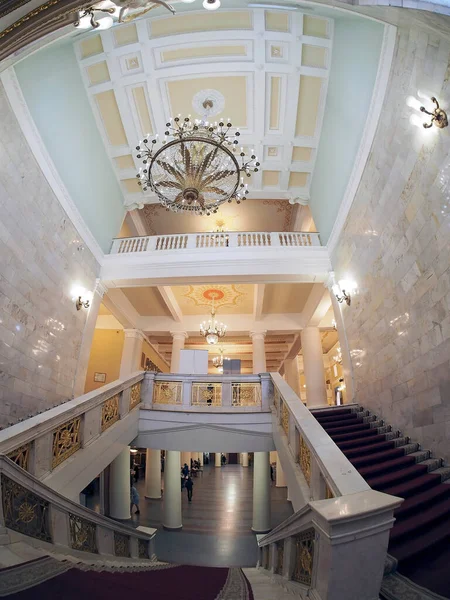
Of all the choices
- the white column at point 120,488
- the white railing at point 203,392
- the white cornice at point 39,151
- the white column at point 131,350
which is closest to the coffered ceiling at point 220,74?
the white cornice at point 39,151

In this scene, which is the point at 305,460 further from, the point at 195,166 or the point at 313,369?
the point at 313,369

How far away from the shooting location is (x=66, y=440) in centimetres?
392

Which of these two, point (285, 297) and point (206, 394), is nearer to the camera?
point (206, 394)

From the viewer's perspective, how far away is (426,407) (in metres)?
4.27

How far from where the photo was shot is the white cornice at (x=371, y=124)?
4.89 m

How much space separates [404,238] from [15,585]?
569 cm

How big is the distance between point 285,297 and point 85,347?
23.2 feet

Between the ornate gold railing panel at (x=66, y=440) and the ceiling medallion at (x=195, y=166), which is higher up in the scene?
the ceiling medallion at (x=195, y=166)

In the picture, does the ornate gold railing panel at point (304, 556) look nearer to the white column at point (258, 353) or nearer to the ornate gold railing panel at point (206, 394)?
the ornate gold railing panel at point (206, 394)

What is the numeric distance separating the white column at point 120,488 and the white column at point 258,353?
18.8 feet

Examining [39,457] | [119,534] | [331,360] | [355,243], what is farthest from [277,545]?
[331,360]

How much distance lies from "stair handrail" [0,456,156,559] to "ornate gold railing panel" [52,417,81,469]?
3.07 ft

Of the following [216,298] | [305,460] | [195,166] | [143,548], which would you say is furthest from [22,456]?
[216,298]

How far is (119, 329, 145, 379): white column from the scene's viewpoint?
38.8ft
